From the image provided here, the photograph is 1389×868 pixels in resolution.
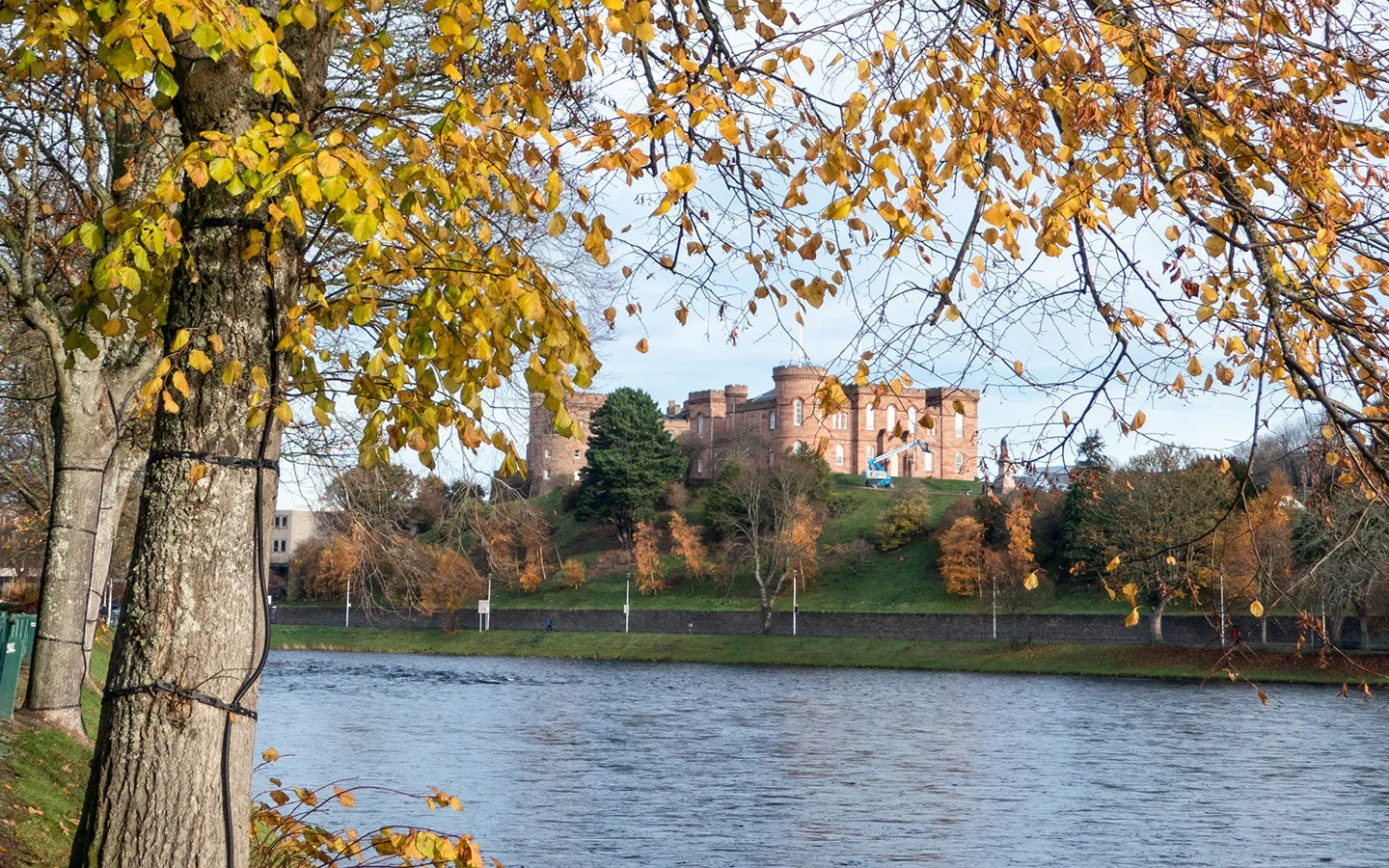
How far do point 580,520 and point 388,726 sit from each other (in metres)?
65.2

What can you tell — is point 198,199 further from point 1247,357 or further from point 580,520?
point 580,520

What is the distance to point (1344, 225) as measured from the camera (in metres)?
4.95

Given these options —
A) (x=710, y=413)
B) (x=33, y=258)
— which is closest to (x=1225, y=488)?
(x=33, y=258)

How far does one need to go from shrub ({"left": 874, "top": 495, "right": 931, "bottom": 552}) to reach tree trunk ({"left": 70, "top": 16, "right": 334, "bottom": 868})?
75457mm

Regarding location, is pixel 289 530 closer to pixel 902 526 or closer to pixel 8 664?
pixel 902 526

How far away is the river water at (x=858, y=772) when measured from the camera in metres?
16.8

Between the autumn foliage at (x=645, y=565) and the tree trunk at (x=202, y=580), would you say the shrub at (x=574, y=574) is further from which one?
the tree trunk at (x=202, y=580)

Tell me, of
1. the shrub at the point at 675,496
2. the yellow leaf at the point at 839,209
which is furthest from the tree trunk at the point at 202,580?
the shrub at the point at 675,496

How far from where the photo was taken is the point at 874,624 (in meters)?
62.0

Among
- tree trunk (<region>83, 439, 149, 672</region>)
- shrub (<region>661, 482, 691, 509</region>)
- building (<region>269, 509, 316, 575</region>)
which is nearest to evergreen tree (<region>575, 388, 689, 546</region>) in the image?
shrub (<region>661, 482, 691, 509</region>)

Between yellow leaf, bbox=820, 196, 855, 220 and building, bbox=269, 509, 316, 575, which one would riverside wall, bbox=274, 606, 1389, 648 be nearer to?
building, bbox=269, 509, 316, 575

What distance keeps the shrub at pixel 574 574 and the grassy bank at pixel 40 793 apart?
63.8m

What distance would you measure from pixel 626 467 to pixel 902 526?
19.4 metres

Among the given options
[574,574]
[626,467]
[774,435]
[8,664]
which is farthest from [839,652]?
[774,435]
